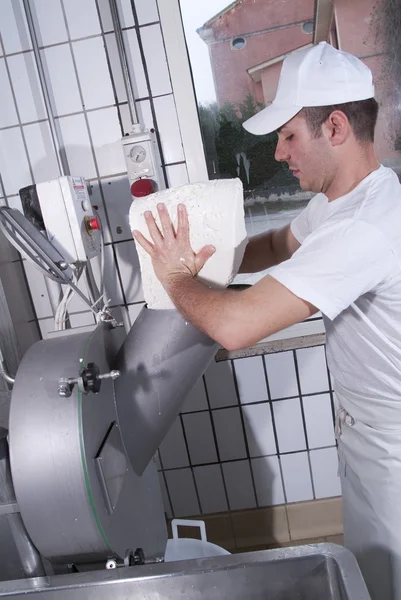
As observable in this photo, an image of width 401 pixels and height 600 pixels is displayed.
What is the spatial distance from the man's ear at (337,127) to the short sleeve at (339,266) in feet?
0.74

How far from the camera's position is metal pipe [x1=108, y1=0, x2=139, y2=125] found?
1.60 metres

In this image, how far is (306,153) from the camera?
1.05 m

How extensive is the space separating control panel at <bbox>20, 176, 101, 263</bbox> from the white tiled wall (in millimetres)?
A: 423

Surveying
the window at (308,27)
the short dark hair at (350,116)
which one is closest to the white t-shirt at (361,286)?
the short dark hair at (350,116)

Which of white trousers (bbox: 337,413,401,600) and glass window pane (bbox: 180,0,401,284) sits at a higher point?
glass window pane (bbox: 180,0,401,284)

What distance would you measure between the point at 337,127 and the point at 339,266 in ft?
1.13

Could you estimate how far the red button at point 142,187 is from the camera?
63.2 inches

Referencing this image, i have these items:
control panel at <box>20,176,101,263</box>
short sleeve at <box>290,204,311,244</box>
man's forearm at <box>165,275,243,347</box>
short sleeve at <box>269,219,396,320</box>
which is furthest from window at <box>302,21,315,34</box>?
man's forearm at <box>165,275,243,347</box>

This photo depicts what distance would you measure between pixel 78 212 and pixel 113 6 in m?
0.79

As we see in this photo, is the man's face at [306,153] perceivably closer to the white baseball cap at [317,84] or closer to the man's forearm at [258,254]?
the white baseball cap at [317,84]

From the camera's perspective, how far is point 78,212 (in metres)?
1.38

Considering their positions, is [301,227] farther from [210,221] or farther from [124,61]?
[124,61]

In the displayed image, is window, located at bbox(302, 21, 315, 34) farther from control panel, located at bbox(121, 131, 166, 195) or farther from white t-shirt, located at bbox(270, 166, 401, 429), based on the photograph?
white t-shirt, located at bbox(270, 166, 401, 429)

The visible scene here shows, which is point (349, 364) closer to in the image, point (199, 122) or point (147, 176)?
point (147, 176)
